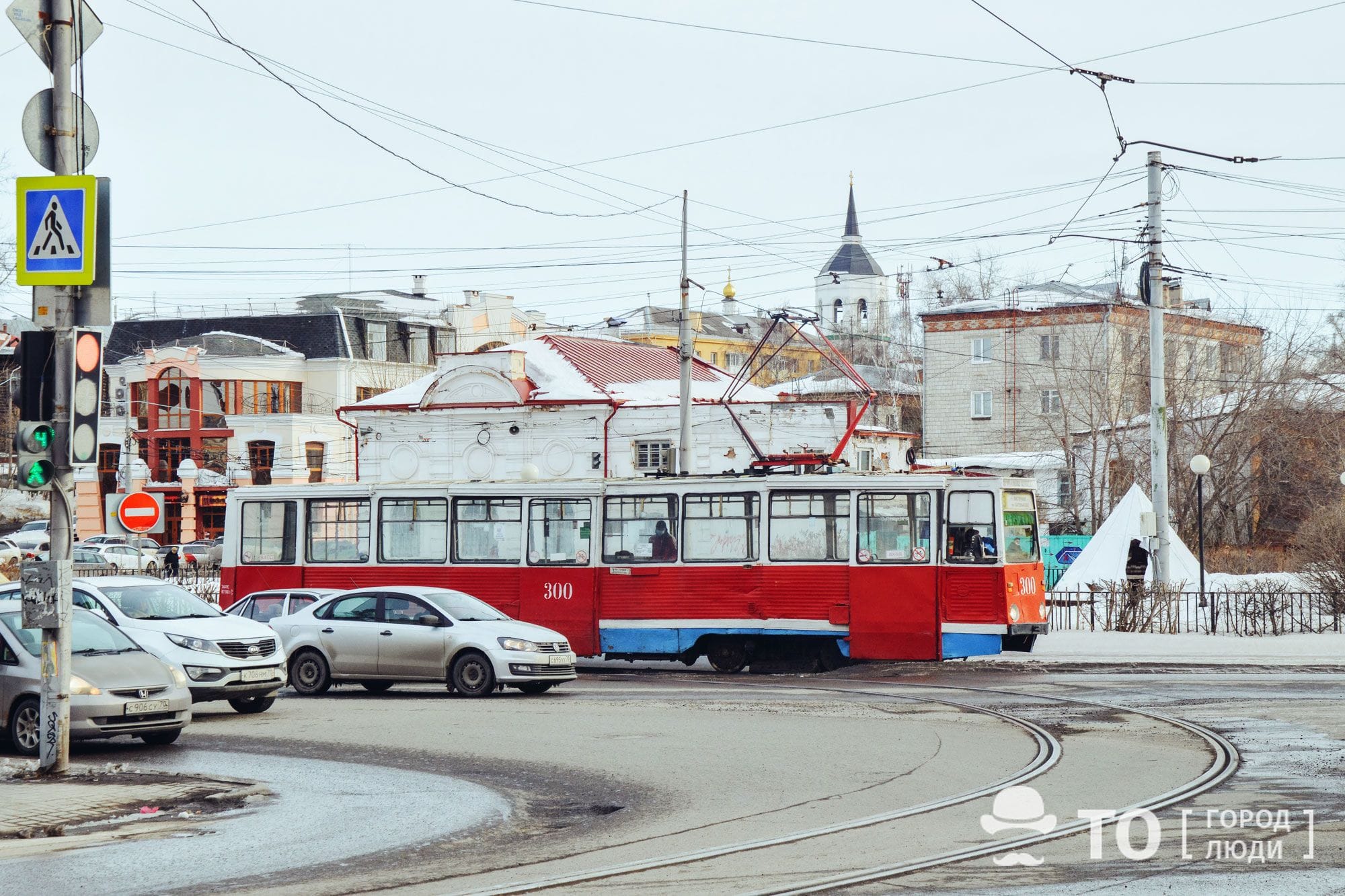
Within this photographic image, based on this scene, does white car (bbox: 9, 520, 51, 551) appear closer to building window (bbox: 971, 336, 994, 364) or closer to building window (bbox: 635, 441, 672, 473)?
building window (bbox: 635, 441, 672, 473)

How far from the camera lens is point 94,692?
14.7 m

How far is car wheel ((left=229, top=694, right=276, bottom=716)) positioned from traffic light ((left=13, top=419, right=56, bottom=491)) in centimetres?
635

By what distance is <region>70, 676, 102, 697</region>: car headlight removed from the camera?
14.7 m

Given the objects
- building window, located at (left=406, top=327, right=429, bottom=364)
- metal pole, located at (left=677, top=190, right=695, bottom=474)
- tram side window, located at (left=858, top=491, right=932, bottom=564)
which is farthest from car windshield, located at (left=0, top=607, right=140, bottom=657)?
building window, located at (left=406, top=327, right=429, bottom=364)

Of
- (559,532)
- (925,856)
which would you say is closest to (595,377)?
(559,532)

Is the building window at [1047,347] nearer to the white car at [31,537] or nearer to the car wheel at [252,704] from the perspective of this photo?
the white car at [31,537]

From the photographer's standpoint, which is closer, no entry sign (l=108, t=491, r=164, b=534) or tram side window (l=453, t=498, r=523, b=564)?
tram side window (l=453, t=498, r=523, b=564)

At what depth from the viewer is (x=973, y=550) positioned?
2323 centimetres

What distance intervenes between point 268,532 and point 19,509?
53255 millimetres

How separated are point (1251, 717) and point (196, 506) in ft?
205

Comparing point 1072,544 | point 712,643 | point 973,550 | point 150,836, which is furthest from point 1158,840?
point 1072,544

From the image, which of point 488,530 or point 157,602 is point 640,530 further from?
point 157,602

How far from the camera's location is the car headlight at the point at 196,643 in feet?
60.0

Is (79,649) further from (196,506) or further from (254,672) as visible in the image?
(196,506)
